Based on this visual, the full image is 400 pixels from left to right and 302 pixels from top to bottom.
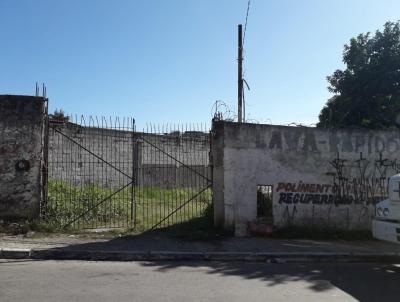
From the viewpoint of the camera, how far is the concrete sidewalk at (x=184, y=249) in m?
9.77

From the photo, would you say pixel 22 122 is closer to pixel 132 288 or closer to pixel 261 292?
pixel 132 288

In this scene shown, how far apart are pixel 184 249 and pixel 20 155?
498 centimetres

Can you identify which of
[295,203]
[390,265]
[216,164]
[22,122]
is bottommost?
[390,265]

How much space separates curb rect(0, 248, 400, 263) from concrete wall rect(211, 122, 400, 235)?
2.14 meters

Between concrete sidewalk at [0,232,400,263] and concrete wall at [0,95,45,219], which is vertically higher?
concrete wall at [0,95,45,219]

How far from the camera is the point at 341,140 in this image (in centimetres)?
1342

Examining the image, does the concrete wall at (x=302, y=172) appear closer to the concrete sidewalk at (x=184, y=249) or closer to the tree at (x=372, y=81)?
the concrete sidewalk at (x=184, y=249)

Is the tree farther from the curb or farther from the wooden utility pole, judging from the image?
the curb

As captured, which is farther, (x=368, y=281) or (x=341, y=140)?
(x=341, y=140)

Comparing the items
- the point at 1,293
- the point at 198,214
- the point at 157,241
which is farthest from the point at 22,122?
the point at 1,293

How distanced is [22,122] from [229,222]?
5781 millimetres

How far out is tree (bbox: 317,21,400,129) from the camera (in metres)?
19.4

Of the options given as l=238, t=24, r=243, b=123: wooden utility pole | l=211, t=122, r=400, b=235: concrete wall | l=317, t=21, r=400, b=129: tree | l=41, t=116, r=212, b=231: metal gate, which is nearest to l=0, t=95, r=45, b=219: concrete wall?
l=41, t=116, r=212, b=231: metal gate

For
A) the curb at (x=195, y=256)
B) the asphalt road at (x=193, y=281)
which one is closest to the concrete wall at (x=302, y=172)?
the curb at (x=195, y=256)
